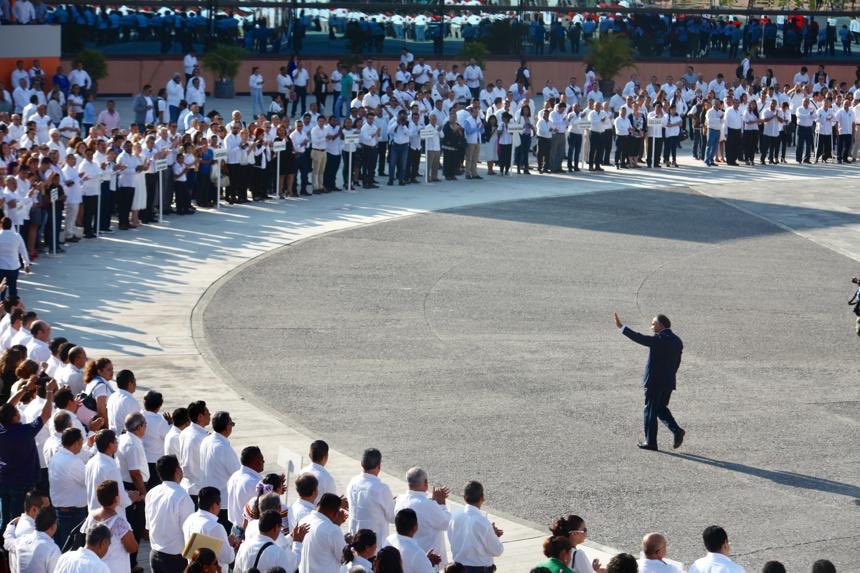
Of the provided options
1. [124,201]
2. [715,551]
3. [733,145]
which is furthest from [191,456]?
[733,145]

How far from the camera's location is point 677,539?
44.4ft

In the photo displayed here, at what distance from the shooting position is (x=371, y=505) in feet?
37.2

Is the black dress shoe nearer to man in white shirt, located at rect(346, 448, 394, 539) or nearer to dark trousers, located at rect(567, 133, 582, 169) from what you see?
man in white shirt, located at rect(346, 448, 394, 539)

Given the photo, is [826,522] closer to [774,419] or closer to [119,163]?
[774,419]

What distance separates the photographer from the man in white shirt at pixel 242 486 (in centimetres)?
1116

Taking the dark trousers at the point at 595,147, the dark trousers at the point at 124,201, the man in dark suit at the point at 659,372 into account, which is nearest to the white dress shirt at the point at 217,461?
the man in dark suit at the point at 659,372

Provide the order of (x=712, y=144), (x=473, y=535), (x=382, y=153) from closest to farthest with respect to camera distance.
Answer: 1. (x=473, y=535)
2. (x=382, y=153)
3. (x=712, y=144)

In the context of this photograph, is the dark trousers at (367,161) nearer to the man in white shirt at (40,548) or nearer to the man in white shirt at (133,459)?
the man in white shirt at (133,459)

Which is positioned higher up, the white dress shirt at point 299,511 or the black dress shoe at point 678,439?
the white dress shirt at point 299,511

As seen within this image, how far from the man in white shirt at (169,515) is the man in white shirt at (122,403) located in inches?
91.5

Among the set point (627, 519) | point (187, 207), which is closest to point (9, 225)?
point (187, 207)

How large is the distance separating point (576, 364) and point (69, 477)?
9.66m

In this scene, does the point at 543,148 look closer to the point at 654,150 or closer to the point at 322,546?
the point at 654,150

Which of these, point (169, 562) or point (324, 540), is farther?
point (169, 562)
